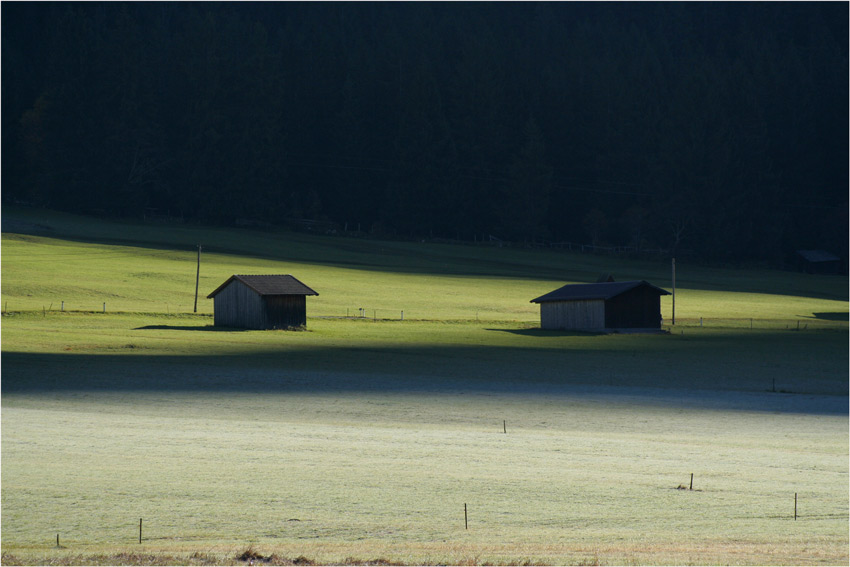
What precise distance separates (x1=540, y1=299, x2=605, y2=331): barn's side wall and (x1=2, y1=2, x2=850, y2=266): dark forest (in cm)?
6384

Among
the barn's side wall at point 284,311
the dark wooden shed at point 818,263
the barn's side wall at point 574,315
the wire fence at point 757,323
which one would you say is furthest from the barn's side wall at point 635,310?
the dark wooden shed at point 818,263

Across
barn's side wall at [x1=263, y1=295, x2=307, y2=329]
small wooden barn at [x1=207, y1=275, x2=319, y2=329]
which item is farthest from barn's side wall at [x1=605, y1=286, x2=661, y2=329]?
barn's side wall at [x1=263, y1=295, x2=307, y2=329]

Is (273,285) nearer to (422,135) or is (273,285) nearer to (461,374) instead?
(461,374)

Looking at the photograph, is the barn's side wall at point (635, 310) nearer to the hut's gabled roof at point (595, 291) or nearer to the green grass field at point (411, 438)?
the hut's gabled roof at point (595, 291)

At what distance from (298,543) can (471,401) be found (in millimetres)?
19139

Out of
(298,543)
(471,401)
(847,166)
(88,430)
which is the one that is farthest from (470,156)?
(298,543)

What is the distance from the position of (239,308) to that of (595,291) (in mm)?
22989

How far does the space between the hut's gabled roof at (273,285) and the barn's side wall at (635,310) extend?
19.5 m

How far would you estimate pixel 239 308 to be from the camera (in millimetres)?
61531

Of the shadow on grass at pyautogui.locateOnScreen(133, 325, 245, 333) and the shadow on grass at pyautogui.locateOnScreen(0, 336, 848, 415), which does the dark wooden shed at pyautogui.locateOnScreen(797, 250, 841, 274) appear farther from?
the shadow on grass at pyautogui.locateOnScreen(133, 325, 245, 333)

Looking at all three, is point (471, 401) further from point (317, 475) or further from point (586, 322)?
point (586, 322)

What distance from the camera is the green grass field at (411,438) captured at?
15961 mm

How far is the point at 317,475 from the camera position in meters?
20.6

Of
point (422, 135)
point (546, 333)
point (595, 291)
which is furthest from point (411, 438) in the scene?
point (422, 135)
